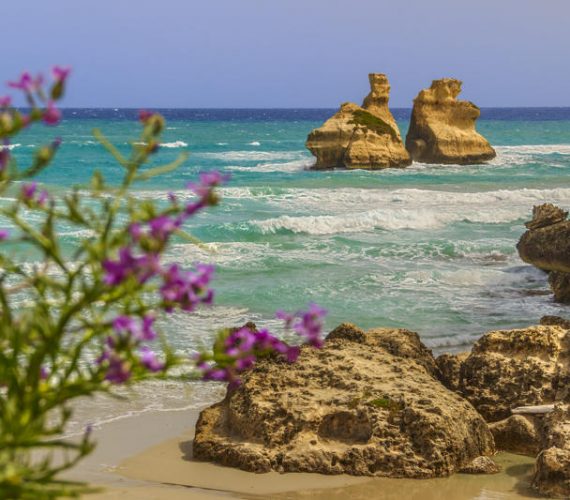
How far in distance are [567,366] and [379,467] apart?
84.6 inches

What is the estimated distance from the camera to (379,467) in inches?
290

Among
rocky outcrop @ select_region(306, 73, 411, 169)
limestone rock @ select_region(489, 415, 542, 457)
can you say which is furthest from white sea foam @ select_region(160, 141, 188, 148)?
limestone rock @ select_region(489, 415, 542, 457)

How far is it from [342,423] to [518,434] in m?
1.53

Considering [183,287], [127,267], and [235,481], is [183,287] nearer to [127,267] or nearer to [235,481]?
[127,267]

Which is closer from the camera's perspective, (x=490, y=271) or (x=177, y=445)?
(x=177, y=445)

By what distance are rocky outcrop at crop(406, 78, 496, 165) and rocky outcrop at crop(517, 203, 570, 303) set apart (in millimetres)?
32296

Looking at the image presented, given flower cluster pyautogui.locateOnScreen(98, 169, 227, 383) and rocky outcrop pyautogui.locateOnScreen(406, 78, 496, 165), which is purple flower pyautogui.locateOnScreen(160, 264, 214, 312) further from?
rocky outcrop pyautogui.locateOnScreen(406, 78, 496, 165)

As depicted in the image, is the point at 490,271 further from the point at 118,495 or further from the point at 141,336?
the point at 141,336

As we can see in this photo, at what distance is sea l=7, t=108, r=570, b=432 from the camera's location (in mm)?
13422

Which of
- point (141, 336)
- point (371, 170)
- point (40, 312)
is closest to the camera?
point (141, 336)

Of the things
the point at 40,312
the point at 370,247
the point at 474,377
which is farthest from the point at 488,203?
the point at 40,312

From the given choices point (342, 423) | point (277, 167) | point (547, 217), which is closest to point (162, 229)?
point (342, 423)

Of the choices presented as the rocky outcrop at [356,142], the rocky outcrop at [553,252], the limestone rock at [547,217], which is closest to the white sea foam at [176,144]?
the rocky outcrop at [356,142]

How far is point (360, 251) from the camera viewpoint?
21.2m
